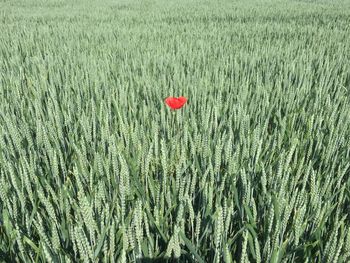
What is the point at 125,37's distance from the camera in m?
3.17

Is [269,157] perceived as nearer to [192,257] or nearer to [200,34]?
[192,257]

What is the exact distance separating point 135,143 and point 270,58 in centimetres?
162

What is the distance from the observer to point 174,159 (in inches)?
34.9

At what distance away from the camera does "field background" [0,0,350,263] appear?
54 centimetres

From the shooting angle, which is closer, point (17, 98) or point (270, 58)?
point (17, 98)

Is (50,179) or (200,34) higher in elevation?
(200,34)

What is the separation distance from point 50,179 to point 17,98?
0.79 meters

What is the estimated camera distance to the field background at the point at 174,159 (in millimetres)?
540

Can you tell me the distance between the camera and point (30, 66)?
211 centimetres

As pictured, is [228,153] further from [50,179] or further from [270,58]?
[270,58]

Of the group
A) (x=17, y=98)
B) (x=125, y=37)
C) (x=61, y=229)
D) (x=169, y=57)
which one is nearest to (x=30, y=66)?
(x=17, y=98)

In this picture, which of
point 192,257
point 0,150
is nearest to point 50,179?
point 0,150

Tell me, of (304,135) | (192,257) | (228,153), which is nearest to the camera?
(192,257)

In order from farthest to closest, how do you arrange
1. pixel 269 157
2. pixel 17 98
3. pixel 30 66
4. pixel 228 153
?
pixel 30 66 → pixel 17 98 → pixel 269 157 → pixel 228 153
